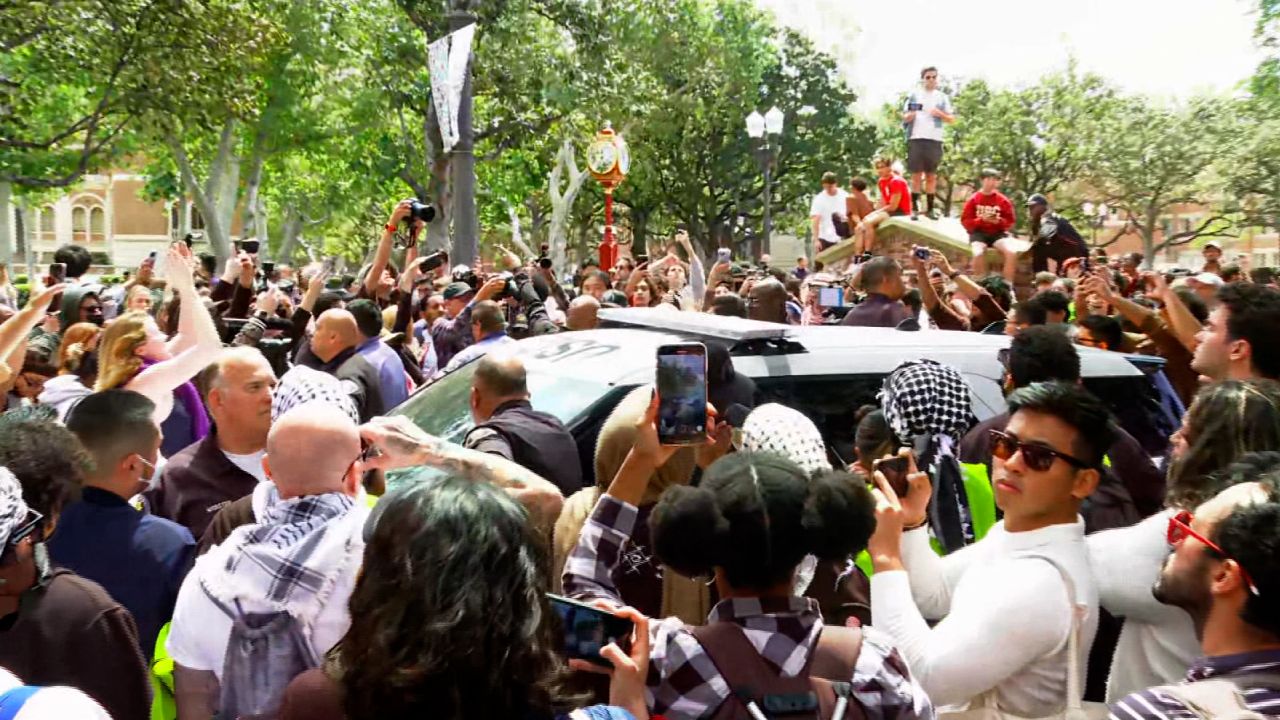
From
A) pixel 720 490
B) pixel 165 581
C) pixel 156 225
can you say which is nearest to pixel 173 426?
pixel 165 581

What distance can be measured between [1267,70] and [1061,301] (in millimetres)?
23539

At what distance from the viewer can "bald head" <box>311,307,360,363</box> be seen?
23.5 feet

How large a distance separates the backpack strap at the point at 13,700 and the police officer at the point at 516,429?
2.58 m

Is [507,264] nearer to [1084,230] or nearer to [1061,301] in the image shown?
[1061,301]

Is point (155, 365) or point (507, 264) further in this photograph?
point (507, 264)

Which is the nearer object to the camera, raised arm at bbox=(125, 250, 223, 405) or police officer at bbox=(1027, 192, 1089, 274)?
raised arm at bbox=(125, 250, 223, 405)

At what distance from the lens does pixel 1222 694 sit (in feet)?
7.41

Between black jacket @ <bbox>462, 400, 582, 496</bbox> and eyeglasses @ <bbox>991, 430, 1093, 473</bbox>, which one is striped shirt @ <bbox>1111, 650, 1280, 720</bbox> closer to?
eyeglasses @ <bbox>991, 430, 1093, 473</bbox>

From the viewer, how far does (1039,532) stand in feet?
10.2

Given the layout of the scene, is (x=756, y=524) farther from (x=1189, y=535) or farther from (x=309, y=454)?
(x=309, y=454)

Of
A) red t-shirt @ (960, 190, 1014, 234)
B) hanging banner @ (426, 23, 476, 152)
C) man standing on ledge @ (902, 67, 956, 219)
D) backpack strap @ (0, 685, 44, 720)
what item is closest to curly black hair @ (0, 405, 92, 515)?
backpack strap @ (0, 685, 44, 720)

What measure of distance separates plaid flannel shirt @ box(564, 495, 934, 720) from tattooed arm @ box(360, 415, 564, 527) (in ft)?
3.36

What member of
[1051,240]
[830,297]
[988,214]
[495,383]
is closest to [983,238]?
[988,214]

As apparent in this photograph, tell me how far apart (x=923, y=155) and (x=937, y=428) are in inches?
548
